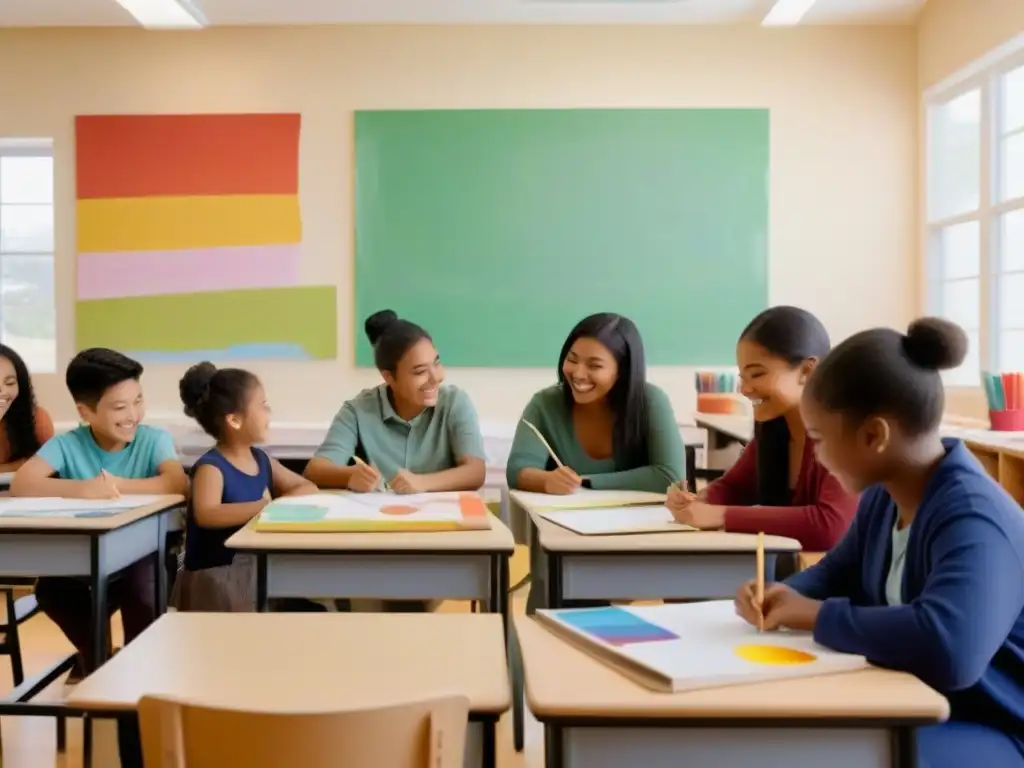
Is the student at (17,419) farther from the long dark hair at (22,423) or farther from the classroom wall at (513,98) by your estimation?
the classroom wall at (513,98)

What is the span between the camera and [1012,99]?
428cm

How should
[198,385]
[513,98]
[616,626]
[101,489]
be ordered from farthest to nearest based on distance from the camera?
[513,98]
[198,385]
[101,489]
[616,626]

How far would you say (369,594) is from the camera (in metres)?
2.00

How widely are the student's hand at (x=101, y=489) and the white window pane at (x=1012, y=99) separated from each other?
3.95 m

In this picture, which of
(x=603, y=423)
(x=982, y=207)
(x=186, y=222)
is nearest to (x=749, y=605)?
(x=603, y=423)

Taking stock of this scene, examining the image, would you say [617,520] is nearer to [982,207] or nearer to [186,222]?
[982,207]

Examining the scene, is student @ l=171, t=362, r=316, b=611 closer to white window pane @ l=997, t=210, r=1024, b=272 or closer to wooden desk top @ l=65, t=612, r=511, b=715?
wooden desk top @ l=65, t=612, r=511, b=715

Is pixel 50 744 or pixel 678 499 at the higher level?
pixel 678 499

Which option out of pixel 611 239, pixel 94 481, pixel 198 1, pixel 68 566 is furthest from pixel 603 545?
pixel 198 1

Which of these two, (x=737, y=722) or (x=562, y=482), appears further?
(x=562, y=482)

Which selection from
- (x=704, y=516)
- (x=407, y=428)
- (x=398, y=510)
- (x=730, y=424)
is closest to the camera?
(x=704, y=516)

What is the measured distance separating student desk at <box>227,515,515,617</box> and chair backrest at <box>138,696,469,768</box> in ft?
3.13

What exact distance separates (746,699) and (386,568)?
3.47 ft

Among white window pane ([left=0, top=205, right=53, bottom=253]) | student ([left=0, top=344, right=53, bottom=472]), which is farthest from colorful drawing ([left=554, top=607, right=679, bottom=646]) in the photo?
white window pane ([left=0, top=205, right=53, bottom=253])
